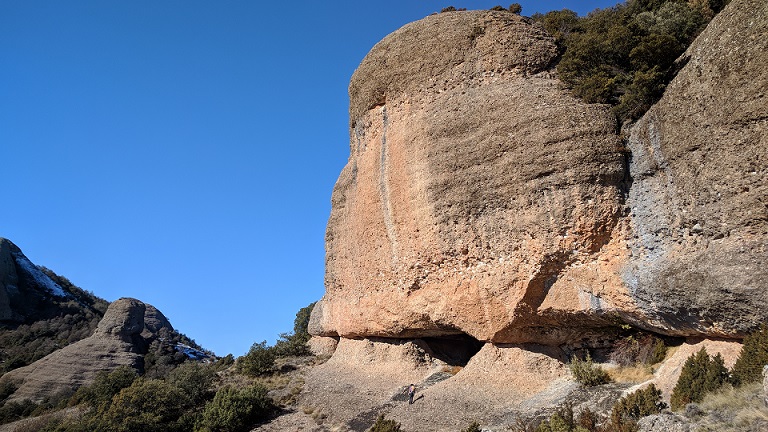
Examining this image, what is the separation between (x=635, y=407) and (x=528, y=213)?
16.1 feet

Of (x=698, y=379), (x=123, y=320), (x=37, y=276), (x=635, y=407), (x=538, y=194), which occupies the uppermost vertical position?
(x=37, y=276)

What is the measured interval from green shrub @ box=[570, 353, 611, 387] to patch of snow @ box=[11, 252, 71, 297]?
161ft

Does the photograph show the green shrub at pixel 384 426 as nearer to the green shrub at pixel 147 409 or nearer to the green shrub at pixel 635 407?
the green shrub at pixel 635 407

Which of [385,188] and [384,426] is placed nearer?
[384,426]

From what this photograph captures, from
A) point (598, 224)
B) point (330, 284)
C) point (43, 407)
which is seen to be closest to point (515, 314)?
point (598, 224)

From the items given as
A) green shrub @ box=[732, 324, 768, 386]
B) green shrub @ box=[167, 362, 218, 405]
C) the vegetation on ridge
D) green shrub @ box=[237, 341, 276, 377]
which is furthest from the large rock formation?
green shrub @ box=[167, 362, 218, 405]

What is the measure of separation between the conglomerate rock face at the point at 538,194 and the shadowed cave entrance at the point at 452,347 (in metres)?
1.31

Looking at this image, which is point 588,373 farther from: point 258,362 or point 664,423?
point 258,362

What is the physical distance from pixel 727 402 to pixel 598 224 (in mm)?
4511

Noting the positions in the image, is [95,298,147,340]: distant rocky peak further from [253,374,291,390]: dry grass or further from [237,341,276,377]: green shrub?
[253,374,291,390]: dry grass

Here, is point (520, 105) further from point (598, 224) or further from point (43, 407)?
point (43, 407)

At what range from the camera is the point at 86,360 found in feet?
89.4

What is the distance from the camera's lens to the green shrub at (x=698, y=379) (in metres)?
8.05

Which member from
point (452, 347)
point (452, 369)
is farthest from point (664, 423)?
point (452, 347)
